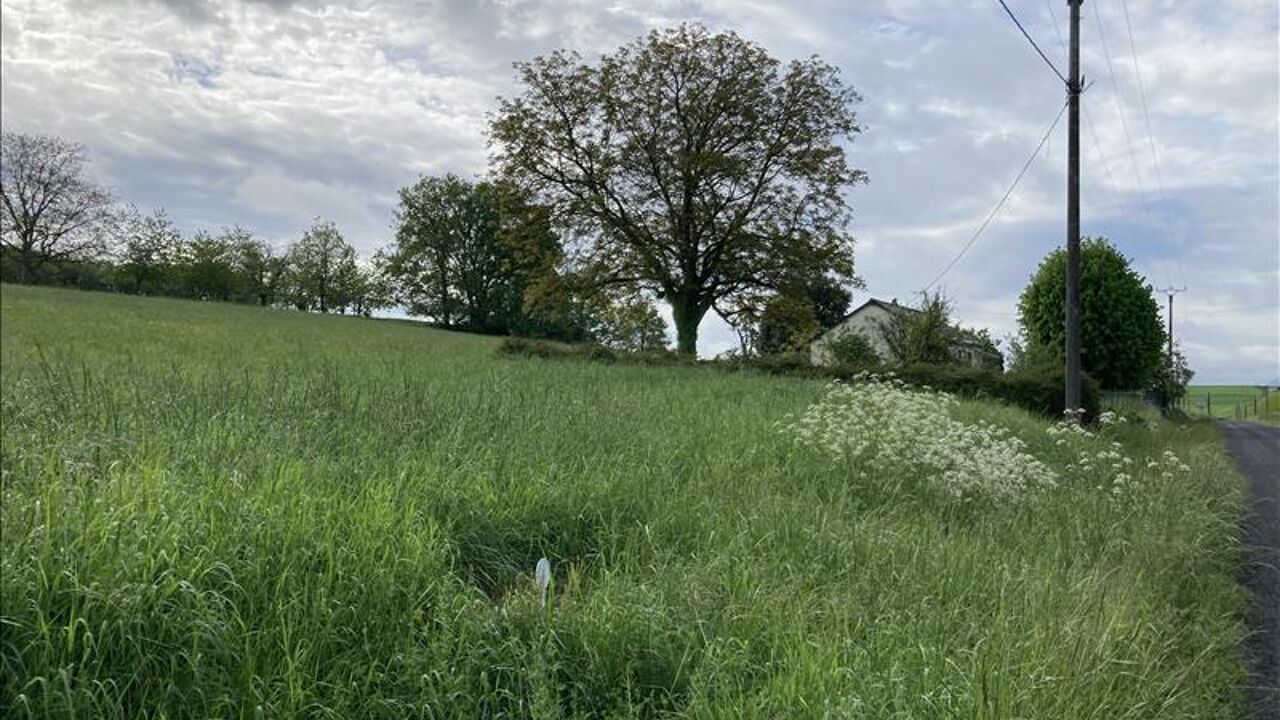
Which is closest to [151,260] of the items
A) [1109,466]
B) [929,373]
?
[1109,466]

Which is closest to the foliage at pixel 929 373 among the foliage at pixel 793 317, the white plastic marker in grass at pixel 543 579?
the foliage at pixel 793 317

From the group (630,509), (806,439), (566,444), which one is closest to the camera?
(630,509)

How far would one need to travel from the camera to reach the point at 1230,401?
217 feet

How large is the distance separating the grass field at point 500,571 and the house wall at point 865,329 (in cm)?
3127

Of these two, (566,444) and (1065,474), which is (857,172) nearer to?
(1065,474)

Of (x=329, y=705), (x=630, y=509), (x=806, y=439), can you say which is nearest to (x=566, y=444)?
(x=630, y=509)

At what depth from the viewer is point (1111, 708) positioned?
10.3 ft

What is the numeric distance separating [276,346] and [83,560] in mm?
7377

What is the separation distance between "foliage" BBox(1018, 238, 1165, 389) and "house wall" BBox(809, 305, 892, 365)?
8187mm

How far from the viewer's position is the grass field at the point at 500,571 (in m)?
2.69

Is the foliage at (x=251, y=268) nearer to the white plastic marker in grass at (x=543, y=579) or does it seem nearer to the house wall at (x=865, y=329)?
the white plastic marker in grass at (x=543, y=579)

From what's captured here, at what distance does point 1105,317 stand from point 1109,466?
26837mm

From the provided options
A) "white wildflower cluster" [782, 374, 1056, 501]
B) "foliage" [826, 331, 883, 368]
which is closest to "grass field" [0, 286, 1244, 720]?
"white wildflower cluster" [782, 374, 1056, 501]

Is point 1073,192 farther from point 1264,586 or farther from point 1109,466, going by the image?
point 1264,586
